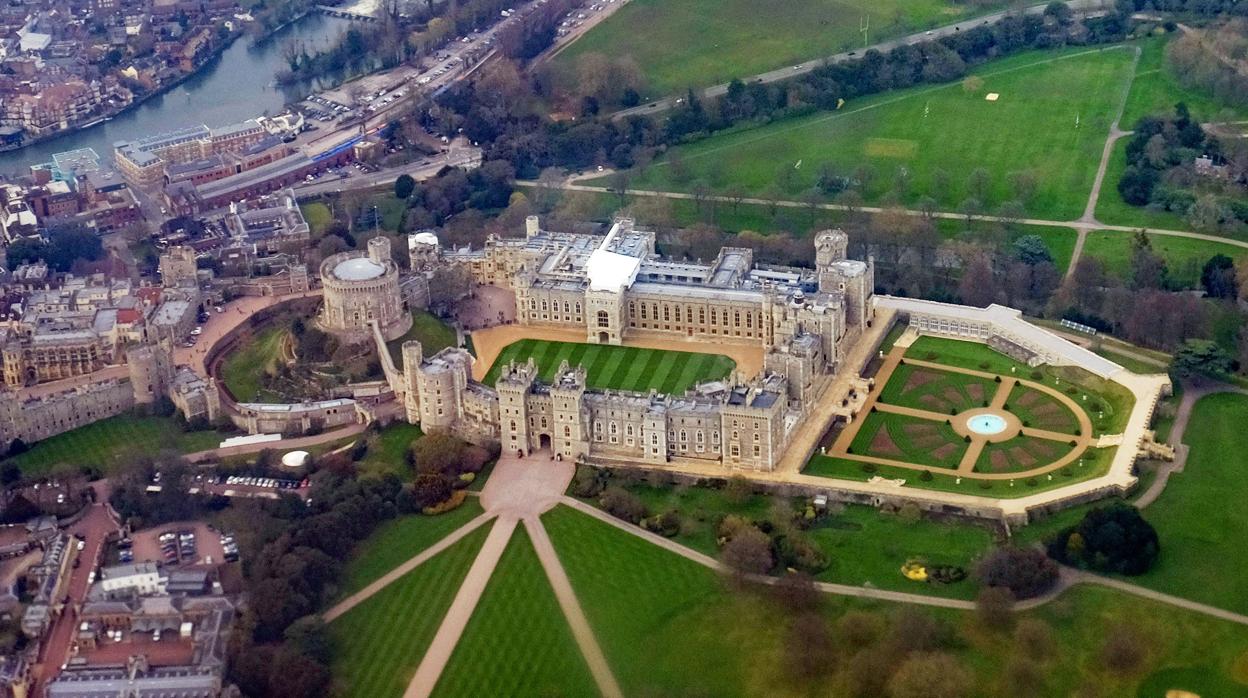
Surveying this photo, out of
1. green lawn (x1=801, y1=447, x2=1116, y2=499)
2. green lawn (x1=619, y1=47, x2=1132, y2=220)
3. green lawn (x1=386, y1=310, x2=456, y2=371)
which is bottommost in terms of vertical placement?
green lawn (x1=801, y1=447, x2=1116, y2=499)

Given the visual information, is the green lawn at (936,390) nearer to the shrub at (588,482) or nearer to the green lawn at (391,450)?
the shrub at (588,482)

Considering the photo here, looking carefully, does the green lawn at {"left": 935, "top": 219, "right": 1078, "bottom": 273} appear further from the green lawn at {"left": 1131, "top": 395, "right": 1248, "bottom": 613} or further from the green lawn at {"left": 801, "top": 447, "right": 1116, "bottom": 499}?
the green lawn at {"left": 801, "top": 447, "right": 1116, "bottom": 499}

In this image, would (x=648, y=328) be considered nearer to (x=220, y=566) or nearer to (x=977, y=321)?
(x=977, y=321)

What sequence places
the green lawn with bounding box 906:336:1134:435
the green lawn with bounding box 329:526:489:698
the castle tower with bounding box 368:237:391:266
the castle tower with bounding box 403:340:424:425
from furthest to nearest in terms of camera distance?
the castle tower with bounding box 368:237:391:266 → the castle tower with bounding box 403:340:424:425 → the green lawn with bounding box 906:336:1134:435 → the green lawn with bounding box 329:526:489:698

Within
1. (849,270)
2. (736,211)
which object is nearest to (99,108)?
(736,211)

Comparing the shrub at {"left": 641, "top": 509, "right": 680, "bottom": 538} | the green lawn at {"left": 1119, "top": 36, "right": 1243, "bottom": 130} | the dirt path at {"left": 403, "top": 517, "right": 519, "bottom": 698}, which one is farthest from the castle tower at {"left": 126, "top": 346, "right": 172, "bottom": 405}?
the green lawn at {"left": 1119, "top": 36, "right": 1243, "bottom": 130}

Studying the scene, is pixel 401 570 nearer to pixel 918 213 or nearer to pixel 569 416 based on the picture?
pixel 569 416

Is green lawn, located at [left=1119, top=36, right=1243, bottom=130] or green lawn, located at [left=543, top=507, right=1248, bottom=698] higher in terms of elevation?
green lawn, located at [left=1119, top=36, right=1243, bottom=130]
